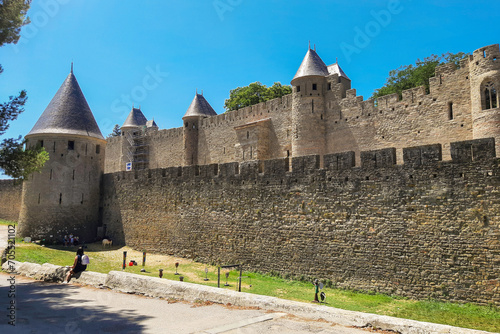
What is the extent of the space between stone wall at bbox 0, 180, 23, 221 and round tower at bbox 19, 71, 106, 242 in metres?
12.6

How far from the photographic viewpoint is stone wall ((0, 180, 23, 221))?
32719mm

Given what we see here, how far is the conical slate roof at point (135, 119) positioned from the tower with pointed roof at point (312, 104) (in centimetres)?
2727

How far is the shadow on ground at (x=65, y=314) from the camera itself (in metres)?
6.09

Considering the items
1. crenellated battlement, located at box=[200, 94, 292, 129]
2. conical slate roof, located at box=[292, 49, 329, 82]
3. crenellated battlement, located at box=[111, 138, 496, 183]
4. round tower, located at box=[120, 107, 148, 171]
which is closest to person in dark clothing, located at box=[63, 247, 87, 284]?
crenellated battlement, located at box=[111, 138, 496, 183]

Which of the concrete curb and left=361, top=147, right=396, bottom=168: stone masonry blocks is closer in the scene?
the concrete curb

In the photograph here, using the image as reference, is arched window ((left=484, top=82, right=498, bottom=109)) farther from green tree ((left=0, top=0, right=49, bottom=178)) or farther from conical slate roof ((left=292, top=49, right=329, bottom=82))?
green tree ((left=0, top=0, right=49, bottom=178))

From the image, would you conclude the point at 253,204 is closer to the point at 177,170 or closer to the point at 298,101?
the point at 177,170

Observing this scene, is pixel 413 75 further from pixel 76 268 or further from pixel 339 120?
pixel 76 268

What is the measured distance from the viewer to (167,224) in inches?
731

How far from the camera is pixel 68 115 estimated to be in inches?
899

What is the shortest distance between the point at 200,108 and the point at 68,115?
62.6ft

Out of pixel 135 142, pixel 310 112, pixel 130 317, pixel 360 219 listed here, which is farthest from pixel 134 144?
pixel 130 317

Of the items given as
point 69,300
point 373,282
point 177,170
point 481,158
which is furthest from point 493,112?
point 69,300

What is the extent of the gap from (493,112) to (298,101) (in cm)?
1323
